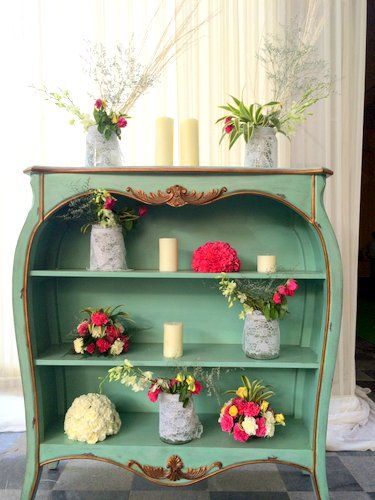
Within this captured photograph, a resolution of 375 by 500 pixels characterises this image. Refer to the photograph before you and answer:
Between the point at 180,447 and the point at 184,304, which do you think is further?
the point at 184,304

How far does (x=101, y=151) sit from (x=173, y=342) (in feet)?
2.66

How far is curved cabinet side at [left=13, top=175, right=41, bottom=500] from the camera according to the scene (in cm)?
164

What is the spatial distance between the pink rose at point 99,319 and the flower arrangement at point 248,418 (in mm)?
604

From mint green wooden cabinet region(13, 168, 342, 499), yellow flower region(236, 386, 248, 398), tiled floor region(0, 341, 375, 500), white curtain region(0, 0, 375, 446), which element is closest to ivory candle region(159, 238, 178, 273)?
mint green wooden cabinet region(13, 168, 342, 499)

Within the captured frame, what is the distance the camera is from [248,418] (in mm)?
1693

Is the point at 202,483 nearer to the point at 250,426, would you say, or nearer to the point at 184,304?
the point at 250,426

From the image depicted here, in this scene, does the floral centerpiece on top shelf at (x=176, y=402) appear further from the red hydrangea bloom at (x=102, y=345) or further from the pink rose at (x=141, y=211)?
the pink rose at (x=141, y=211)

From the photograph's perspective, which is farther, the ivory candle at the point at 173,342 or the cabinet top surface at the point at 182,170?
the ivory candle at the point at 173,342

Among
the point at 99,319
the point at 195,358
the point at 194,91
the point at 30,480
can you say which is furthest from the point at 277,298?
the point at 194,91

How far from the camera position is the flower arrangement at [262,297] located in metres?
1.70

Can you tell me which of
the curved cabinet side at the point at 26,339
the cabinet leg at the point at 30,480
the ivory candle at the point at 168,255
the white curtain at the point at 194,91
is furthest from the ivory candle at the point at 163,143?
the cabinet leg at the point at 30,480

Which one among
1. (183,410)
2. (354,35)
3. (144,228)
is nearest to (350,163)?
(354,35)

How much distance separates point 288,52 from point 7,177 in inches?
64.9

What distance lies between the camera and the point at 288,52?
6.09 feet
